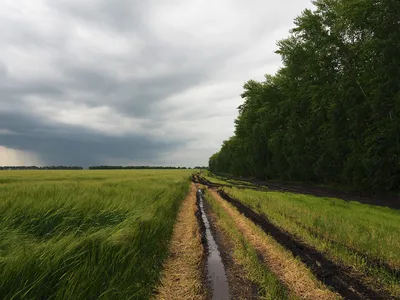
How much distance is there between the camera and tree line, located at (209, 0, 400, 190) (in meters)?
21.9

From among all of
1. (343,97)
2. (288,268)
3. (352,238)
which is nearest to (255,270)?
(288,268)

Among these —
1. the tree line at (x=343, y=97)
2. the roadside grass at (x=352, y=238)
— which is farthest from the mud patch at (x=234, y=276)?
the tree line at (x=343, y=97)

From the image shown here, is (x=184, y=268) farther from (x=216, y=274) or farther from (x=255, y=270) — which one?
(x=255, y=270)

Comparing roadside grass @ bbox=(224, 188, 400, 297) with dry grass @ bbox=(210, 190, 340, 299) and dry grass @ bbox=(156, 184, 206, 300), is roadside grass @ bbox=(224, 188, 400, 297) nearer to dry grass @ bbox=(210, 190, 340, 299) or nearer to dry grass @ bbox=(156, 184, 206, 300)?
dry grass @ bbox=(210, 190, 340, 299)

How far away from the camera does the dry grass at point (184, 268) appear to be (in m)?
5.84

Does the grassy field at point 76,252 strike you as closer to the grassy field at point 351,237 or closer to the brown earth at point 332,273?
the brown earth at point 332,273

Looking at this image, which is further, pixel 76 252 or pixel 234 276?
pixel 234 276

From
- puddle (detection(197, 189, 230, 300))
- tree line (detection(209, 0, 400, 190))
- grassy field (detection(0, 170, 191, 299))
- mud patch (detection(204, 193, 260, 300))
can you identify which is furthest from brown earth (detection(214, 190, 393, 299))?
tree line (detection(209, 0, 400, 190))

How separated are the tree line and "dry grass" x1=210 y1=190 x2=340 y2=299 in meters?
17.2

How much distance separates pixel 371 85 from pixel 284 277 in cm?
2384

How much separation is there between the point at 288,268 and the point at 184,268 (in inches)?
105

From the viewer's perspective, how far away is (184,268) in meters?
7.25

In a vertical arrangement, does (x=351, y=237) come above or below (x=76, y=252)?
below

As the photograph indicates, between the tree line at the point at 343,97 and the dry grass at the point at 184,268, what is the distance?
1875 centimetres
